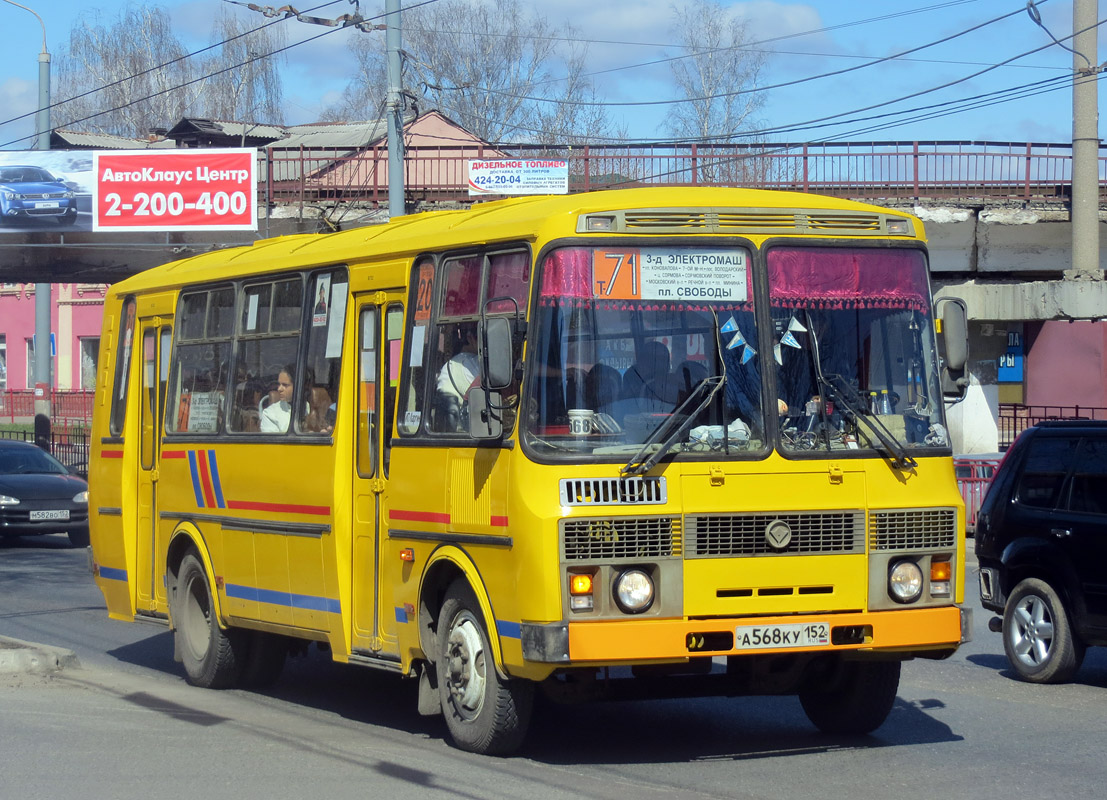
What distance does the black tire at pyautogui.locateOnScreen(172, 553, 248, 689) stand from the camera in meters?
10.6

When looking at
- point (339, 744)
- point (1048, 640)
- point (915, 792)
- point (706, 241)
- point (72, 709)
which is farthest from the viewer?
point (1048, 640)

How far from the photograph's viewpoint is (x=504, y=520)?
736 centimetres

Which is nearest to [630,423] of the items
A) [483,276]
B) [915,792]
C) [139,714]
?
[483,276]

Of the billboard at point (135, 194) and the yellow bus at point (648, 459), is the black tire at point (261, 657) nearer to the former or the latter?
the yellow bus at point (648, 459)

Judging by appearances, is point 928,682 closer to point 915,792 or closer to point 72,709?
point 915,792

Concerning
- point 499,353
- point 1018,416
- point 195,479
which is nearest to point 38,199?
point 1018,416

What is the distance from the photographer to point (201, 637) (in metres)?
10.9

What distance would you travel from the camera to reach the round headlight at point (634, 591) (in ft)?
23.5

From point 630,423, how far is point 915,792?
2.09 m

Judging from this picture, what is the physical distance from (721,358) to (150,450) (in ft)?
18.2

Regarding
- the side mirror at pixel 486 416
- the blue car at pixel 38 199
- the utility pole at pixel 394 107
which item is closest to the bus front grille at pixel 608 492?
the side mirror at pixel 486 416

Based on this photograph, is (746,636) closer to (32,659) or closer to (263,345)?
(263,345)

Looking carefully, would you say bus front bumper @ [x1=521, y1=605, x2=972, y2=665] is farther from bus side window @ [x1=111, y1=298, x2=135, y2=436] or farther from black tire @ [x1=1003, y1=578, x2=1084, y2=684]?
bus side window @ [x1=111, y1=298, x2=135, y2=436]

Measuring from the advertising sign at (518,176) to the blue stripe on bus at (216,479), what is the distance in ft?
73.9
